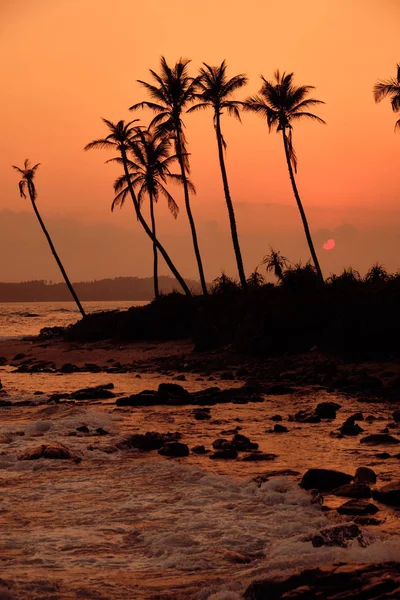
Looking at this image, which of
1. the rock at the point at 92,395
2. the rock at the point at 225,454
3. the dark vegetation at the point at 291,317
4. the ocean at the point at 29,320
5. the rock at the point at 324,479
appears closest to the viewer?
the rock at the point at 324,479

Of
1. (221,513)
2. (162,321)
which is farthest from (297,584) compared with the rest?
(162,321)

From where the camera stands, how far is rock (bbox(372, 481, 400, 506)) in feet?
20.3

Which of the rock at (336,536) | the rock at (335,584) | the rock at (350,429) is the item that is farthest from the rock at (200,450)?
the rock at (335,584)

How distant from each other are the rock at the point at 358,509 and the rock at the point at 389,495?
0.70ft

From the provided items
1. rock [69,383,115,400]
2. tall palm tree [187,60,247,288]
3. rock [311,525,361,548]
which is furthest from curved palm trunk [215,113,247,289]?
rock [311,525,361,548]

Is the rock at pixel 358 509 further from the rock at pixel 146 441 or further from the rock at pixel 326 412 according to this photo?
the rock at pixel 326 412

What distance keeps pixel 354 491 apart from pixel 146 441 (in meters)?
3.69

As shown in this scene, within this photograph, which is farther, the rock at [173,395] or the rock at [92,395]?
the rock at [92,395]

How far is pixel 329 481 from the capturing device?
694 centimetres

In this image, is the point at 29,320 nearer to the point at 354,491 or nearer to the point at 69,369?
the point at 69,369

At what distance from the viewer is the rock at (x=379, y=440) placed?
29.4 feet

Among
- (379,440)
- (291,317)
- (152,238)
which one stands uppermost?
(152,238)

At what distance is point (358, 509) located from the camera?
598cm

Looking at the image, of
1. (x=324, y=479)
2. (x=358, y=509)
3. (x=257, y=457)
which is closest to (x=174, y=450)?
(x=257, y=457)
